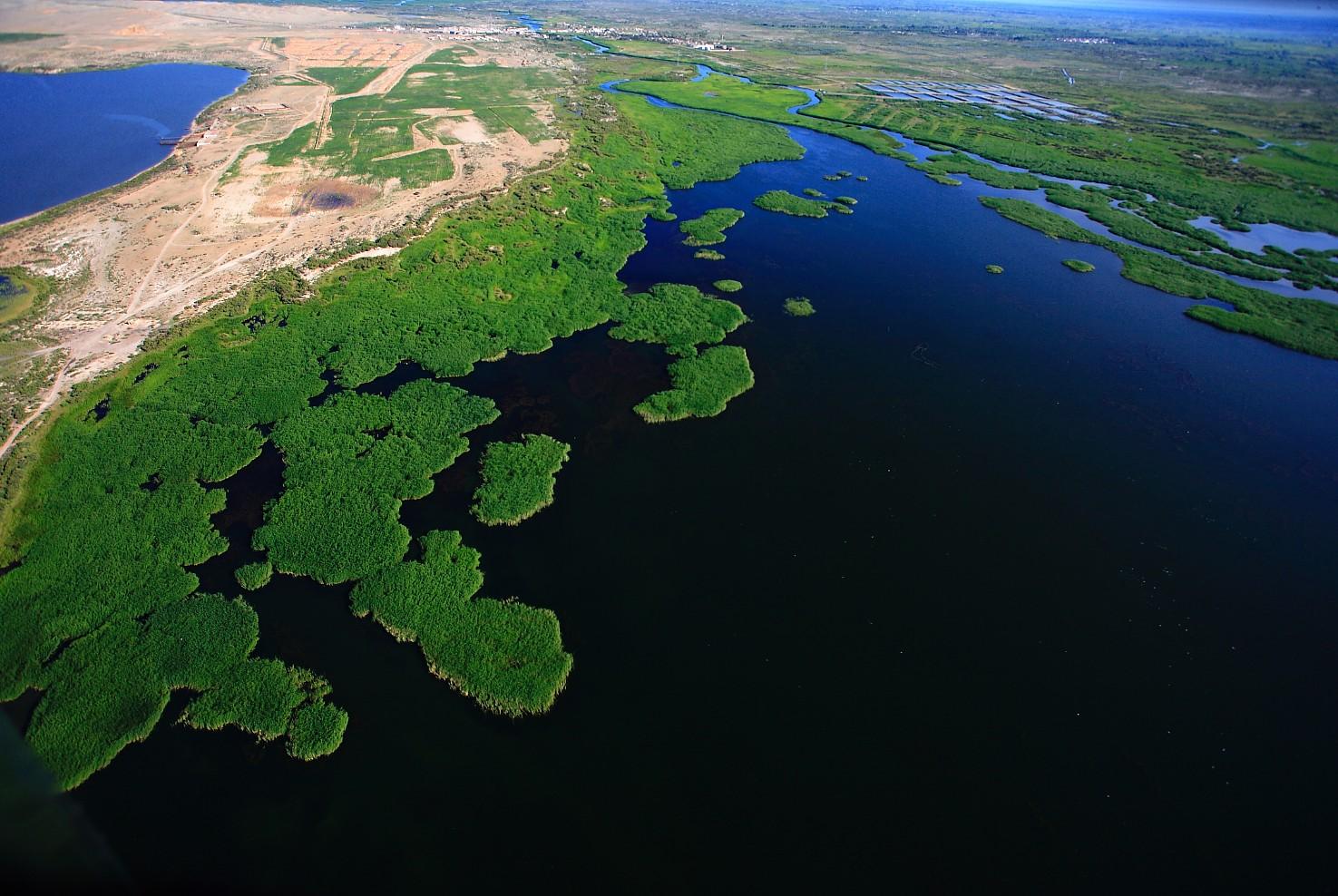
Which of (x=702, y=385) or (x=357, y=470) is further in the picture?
(x=702, y=385)

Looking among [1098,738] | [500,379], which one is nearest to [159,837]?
[500,379]

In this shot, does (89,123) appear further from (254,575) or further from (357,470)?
(254,575)

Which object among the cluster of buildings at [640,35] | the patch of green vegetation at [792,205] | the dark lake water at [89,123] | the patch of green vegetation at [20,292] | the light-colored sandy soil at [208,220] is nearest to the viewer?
the light-colored sandy soil at [208,220]

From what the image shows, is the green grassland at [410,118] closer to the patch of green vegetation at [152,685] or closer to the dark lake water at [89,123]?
the dark lake water at [89,123]

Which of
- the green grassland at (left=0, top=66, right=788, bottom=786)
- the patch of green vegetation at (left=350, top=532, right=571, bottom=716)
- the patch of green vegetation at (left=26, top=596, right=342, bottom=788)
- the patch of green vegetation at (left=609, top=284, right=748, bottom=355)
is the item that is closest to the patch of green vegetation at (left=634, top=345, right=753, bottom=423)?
the green grassland at (left=0, top=66, right=788, bottom=786)

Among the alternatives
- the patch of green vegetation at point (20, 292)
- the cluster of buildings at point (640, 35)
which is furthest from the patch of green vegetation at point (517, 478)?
the cluster of buildings at point (640, 35)

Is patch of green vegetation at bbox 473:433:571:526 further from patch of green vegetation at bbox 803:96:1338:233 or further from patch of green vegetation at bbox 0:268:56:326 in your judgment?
patch of green vegetation at bbox 803:96:1338:233

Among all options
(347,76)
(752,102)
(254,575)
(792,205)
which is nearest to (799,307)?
(792,205)
